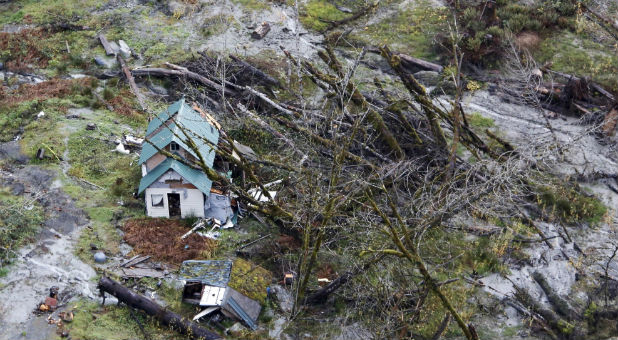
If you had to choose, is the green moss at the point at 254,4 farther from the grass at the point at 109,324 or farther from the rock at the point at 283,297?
the grass at the point at 109,324

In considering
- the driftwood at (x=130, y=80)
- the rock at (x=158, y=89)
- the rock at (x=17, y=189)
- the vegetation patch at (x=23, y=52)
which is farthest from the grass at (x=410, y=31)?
the rock at (x=17, y=189)

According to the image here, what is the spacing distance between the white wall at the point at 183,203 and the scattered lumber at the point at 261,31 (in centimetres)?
983

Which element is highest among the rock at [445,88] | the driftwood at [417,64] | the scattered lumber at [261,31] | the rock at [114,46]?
the scattered lumber at [261,31]

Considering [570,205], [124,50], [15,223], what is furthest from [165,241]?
[124,50]

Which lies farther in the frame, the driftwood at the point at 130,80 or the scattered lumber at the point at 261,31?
the scattered lumber at the point at 261,31

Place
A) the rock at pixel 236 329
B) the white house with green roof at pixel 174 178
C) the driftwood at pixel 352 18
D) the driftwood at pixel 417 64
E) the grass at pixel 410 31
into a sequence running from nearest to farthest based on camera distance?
the rock at pixel 236 329
the white house with green roof at pixel 174 178
the driftwood at pixel 417 64
the grass at pixel 410 31
the driftwood at pixel 352 18

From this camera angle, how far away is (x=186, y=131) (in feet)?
50.0

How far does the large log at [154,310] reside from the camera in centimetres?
1166

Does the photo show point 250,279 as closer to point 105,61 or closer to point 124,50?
point 105,61

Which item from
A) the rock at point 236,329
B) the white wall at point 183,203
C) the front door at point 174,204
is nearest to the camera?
the rock at point 236,329

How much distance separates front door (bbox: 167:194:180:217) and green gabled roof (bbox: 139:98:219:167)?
1.11 meters

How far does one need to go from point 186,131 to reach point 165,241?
9.21 feet

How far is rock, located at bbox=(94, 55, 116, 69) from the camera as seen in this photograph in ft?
70.8

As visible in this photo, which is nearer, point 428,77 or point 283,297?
point 283,297
